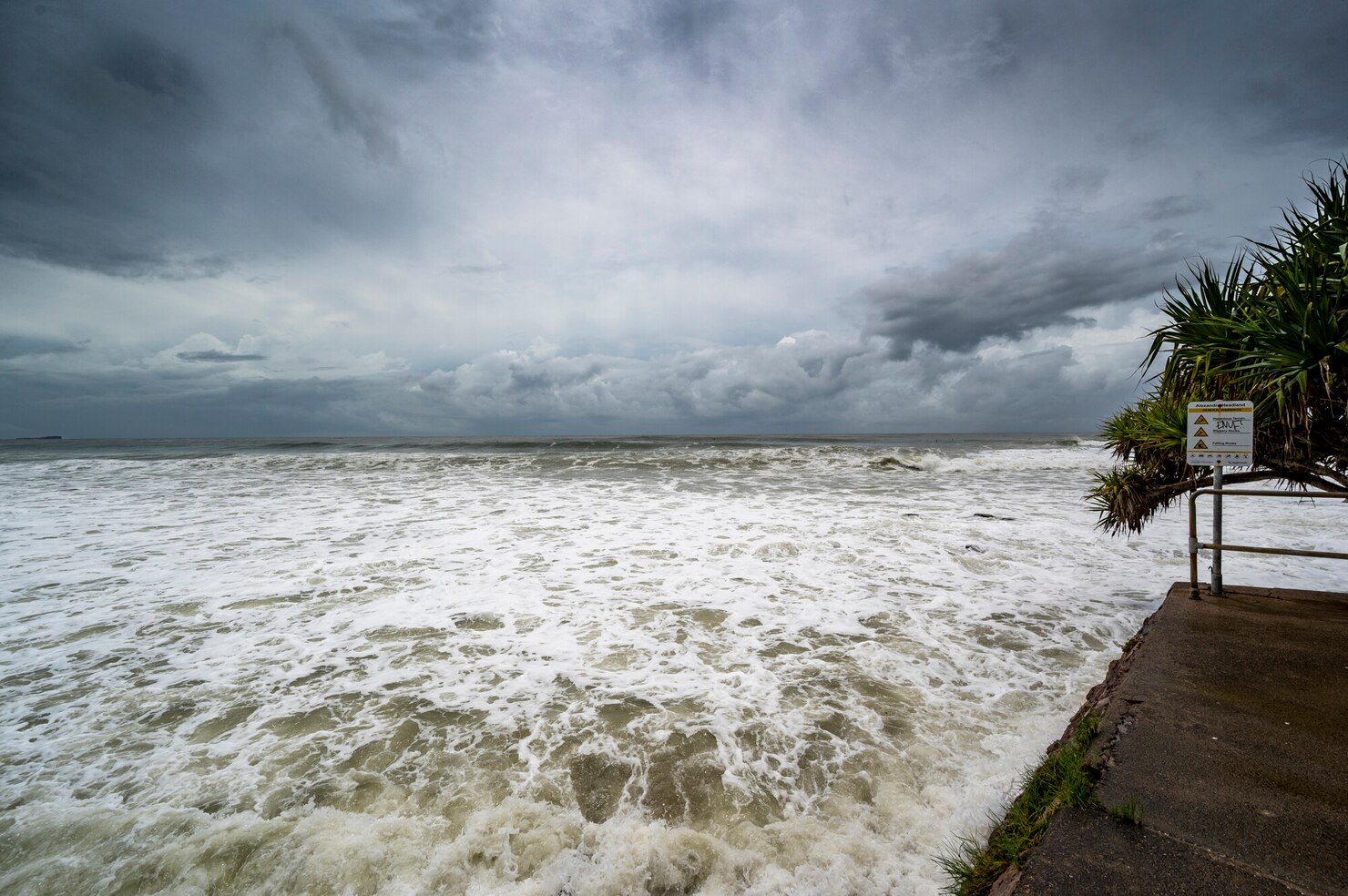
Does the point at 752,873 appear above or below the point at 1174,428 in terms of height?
below

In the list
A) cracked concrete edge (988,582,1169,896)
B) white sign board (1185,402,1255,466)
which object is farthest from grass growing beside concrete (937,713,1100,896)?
white sign board (1185,402,1255,466)

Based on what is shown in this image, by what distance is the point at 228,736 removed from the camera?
4324 millimetres

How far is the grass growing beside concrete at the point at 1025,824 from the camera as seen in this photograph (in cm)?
255

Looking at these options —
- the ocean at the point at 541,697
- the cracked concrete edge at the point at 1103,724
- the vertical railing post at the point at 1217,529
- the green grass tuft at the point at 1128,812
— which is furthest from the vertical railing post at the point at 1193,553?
the green grass tuft at the point at 1128,812

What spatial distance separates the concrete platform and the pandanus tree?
172 centimetres

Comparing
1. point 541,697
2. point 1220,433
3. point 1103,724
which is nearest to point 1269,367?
point 1220,433

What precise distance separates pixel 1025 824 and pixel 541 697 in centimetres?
365

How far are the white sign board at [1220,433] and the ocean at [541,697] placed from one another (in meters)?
2.12

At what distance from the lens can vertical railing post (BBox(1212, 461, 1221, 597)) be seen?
214 inches

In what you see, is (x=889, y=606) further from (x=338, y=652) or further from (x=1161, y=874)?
(x=338, y=652)

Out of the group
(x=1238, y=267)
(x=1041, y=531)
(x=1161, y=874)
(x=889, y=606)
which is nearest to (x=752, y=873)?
(x=1161, y=874)

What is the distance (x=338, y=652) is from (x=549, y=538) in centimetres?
558

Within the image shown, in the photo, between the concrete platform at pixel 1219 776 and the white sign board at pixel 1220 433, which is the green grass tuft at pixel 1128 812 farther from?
the white sign board at pixel 1220 433

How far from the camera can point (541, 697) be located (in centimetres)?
495
